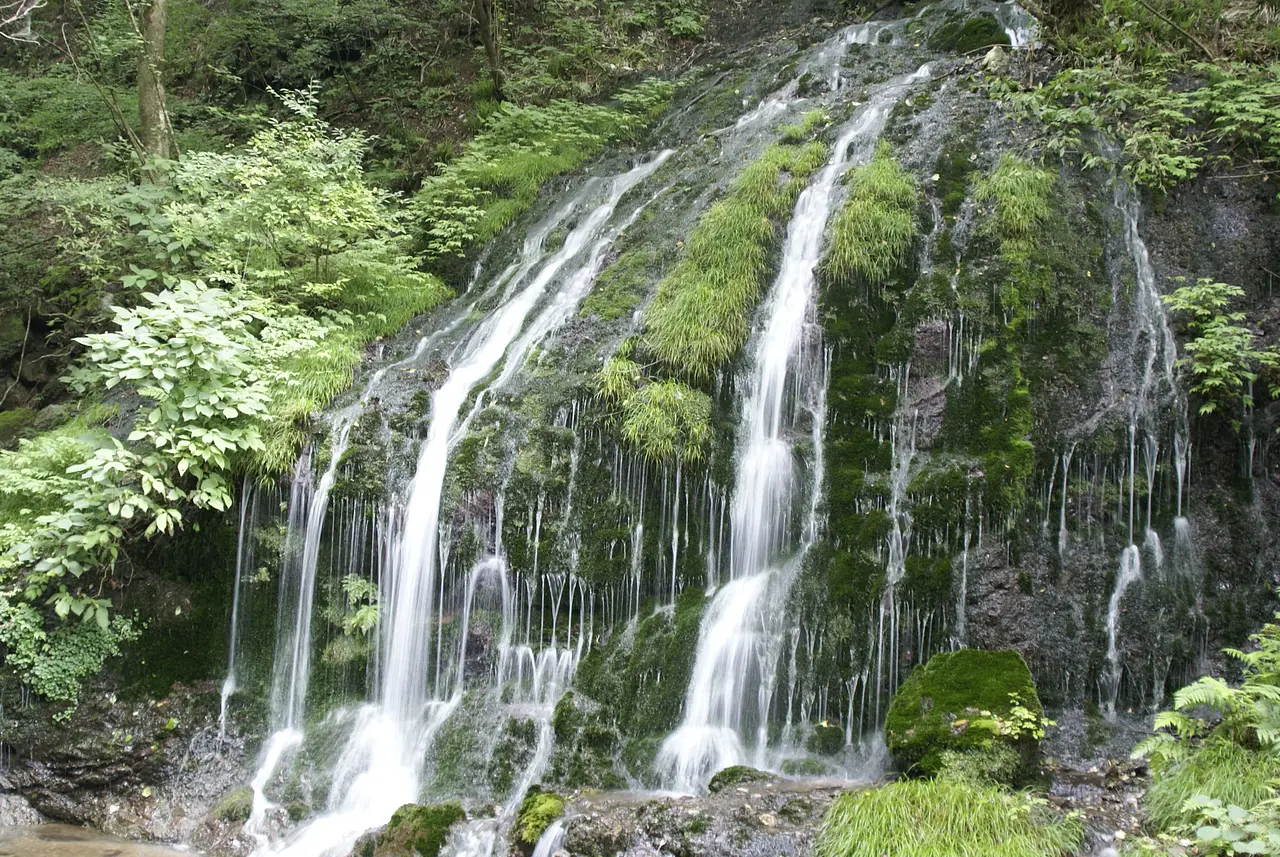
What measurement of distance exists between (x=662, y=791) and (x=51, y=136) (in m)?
13.3

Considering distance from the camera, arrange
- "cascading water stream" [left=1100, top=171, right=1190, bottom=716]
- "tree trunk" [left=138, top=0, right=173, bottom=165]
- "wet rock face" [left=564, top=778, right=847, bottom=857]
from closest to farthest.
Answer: "wet rock face" [left=564, top=778, right=847, bottom=857] < "cascading water stream" [left=1100, top=171, right=1190, bottom=716] < "tree trunk" [left=138, top=0, right=173, bottom=165]

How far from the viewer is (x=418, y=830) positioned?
4.98 m

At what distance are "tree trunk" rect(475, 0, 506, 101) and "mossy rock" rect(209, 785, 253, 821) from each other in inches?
409

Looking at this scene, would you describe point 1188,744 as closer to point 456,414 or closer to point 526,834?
point 526,834

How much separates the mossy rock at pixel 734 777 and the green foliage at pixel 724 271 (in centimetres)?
312

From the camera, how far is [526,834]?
4668 millimetres

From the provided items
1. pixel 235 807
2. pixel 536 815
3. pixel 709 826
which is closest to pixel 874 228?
pixel 709 826

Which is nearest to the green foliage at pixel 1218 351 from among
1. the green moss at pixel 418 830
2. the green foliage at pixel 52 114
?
the green moss at pixel 418 830

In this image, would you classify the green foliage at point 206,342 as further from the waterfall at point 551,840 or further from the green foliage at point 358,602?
the waterfall at point 551,840

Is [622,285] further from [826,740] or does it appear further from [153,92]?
[153,92]

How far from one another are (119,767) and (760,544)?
17.6ft

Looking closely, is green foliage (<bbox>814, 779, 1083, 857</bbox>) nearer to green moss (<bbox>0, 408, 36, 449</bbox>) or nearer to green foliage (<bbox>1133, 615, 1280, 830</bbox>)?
green foliage (<bbox>1133, 615, 1280, 830</bbox>)

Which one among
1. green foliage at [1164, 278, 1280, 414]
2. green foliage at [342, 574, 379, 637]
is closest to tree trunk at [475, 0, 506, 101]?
green foliage at [342, 574, 379, 637]

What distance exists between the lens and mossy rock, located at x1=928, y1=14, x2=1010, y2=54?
1066 centimetres
